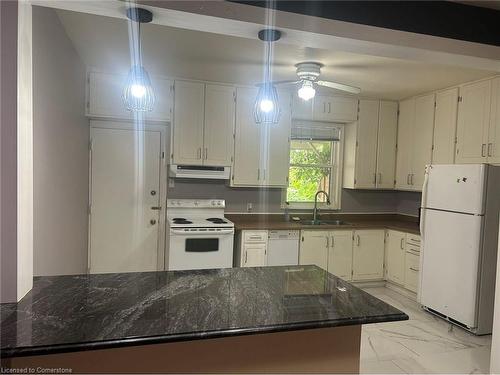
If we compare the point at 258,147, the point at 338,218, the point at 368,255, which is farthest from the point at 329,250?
the point at 258,147

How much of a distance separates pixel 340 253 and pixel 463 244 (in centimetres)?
141

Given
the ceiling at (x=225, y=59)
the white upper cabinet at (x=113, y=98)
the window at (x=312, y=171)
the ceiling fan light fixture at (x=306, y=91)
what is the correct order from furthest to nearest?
the window at (x=312, y=171) < the white upper cabinet at (x=113, y=98) < the ceiling fan light fixture at (x=306, y=91) < the ceiling at (x=225, y=59)

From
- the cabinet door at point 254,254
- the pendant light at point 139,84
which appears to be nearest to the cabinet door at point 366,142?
the cabinet door at point 254,254

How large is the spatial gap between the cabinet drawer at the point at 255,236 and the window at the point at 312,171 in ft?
2.80

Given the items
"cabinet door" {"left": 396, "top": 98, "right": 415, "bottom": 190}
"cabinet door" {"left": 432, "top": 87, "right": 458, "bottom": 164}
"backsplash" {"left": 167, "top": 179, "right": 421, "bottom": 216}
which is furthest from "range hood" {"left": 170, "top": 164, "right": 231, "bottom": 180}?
"cabinet door" {"left": 432, "top": 87, "right": 458, "bottom": 164}

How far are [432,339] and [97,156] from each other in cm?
394

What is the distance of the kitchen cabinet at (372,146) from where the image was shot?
456 centimetres

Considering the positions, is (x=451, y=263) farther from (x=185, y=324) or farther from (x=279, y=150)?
(x=185, y=324)

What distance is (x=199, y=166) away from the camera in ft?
13.1

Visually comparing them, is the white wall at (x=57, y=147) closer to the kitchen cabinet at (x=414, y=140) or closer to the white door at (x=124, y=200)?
the white door at (x=124, y=200)

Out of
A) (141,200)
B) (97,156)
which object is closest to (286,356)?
(141,200)

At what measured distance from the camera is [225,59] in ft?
10.2

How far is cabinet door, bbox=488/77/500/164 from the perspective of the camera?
3.30 metres

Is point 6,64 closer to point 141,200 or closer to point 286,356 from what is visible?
point 286,356
